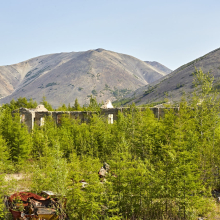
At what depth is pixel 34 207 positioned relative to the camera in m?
9.47

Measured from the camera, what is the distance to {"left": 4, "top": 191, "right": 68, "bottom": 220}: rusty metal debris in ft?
30.4

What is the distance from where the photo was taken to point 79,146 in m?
18.4

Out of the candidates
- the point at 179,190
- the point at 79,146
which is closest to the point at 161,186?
Result: the point at 179,190

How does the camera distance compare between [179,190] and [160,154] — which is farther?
[160,154]

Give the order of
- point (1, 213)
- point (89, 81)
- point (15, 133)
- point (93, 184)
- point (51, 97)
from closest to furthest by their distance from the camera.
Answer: point (93, 184) < point (1, 213) < point (15, 133) < point (51, 97) < point (89, 81)

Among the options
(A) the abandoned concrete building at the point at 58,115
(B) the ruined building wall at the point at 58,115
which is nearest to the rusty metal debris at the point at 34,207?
(A) the abandoned concrete building at the point at 58,115

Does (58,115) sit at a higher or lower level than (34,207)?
higher

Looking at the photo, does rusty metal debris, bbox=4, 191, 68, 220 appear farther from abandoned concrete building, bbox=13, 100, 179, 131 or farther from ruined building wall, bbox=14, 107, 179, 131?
ruined building wall, bbox=14, 107, 179, 131

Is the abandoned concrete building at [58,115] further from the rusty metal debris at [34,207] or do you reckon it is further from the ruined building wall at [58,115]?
the rusty metal debris at [34,207]

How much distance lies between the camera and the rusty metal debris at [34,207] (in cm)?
927

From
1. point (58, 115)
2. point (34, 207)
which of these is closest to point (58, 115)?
point (58, 115)

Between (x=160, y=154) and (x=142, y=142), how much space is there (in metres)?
0.94

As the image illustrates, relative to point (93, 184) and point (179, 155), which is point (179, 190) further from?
point (93, 184)

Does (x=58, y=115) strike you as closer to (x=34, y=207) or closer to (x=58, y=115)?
A: (x=58, y=115)
